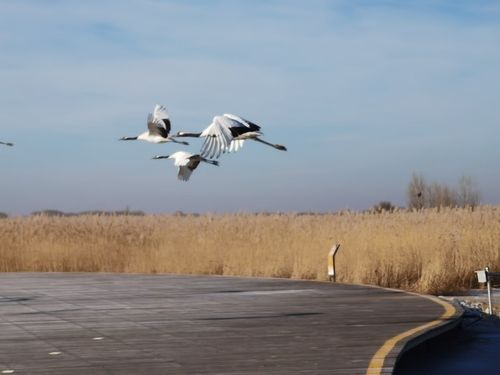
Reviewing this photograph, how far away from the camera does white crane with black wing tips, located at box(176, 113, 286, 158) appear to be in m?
8.48

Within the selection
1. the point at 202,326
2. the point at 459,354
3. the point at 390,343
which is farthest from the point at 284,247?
the point at 390,343

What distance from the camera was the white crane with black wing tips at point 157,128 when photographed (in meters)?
9.92

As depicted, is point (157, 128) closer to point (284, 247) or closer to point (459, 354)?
point (459, 354)

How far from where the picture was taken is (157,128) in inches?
403

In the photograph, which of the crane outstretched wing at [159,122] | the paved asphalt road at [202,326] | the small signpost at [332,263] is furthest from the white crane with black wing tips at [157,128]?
the small signpost at [332,263]

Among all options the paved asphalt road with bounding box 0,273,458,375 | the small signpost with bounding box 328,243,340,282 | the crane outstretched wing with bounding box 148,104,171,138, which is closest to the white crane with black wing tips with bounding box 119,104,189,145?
the crane outstretched wing with bounding box 148,104,171,138

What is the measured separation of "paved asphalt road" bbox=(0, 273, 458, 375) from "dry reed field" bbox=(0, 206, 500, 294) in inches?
91.8

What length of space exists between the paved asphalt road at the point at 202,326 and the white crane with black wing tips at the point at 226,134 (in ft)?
5.95

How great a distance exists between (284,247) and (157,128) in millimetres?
11528

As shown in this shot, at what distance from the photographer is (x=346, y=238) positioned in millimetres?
21672

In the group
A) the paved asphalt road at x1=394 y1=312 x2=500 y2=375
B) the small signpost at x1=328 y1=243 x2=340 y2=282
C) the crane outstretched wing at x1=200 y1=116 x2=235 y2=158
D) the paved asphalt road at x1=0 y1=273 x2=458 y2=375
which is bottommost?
the paved asphalt road at x1=394 y1=312 x2=500 y2=375

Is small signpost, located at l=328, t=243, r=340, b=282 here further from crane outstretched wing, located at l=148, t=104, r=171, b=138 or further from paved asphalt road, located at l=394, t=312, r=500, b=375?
crane outstretched wing, located at l=148, t=104, r=171, b=138

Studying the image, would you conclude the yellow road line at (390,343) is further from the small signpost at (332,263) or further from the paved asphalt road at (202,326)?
the small signpost at (332,263)

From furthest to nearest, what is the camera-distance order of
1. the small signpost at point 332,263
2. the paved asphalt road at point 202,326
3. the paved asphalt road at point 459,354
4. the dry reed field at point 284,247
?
1. the dry reed field at point 284,247
2. the small signpost at point 332,263
3. the paved asphalt road at point 459,354
4. the paved asphalt road at point 202,326
